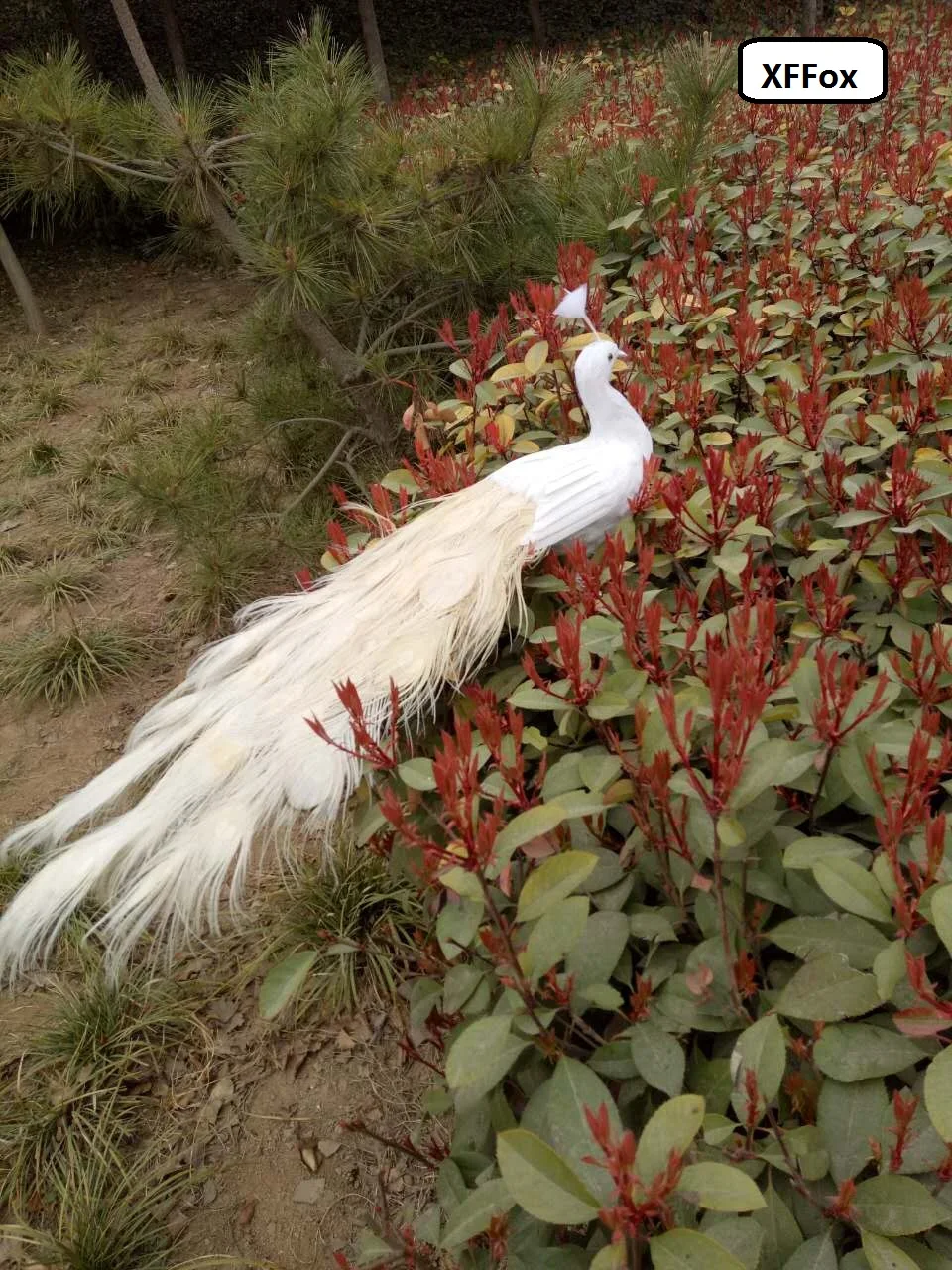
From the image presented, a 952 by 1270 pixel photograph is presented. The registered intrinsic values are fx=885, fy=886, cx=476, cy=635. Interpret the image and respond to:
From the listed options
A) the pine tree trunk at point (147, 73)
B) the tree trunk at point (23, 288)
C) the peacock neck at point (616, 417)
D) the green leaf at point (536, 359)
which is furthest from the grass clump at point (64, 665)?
the tree trunk at point (23, 288)

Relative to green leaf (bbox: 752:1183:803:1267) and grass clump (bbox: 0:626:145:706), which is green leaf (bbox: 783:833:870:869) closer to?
green leaf (bbox: 752:1183:803:1267)

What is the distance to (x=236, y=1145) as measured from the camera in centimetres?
160

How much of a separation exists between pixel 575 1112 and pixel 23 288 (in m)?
6.38

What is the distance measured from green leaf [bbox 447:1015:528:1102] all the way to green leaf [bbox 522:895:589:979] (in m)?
0.05

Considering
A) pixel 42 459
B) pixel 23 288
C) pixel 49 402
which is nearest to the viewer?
pixel 42 459

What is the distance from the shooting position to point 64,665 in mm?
2762

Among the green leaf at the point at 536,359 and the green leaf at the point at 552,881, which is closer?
the green leaf at the point at 552,881

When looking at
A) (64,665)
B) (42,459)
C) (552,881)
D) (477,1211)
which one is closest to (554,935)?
(552,881)

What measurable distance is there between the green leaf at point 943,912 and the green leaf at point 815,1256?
25cm

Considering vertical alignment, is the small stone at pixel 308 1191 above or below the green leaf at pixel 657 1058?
below

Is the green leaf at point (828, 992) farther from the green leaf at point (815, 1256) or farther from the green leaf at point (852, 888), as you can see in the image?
the green leaf at point (815, 1256)

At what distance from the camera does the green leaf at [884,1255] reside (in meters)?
0.65

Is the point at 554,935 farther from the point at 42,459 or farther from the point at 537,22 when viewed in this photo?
the point at 537,22

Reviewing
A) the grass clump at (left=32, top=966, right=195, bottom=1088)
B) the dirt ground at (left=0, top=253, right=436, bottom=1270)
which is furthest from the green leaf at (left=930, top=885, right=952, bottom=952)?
the grass clump at (left=32, top=966, right=195, bottom=1088)
